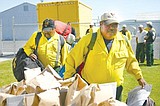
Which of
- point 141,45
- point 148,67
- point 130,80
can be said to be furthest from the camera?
point 141,45

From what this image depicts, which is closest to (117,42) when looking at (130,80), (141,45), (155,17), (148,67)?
(130,80)

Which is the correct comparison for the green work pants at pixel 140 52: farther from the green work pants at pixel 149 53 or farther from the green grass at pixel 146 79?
the green grass at pixel 146 79

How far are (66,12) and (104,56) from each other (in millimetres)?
13578

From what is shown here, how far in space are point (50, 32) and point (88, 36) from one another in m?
1.84

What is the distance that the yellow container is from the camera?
684 inches

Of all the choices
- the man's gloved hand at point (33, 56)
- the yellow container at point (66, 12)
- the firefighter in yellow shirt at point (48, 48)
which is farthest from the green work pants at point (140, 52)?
the man's gloved hand at point (33, 56)

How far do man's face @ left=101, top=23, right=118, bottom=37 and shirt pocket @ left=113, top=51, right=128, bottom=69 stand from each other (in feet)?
0.80

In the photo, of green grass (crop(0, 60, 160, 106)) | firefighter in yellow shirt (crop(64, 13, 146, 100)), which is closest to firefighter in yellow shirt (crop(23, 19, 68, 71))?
firefighter in yellow shirt (crop(64, 13, 146, 100))

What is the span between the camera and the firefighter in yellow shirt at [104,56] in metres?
4.20

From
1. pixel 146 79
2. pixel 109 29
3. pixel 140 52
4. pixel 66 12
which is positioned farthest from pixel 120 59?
pixel 66 12

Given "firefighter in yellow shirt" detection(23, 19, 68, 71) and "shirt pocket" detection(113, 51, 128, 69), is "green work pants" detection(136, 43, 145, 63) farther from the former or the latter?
"shirt pocket" detection(113, 51, 128, 69)

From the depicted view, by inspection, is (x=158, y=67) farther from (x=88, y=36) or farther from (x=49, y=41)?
(x=88, y=36)

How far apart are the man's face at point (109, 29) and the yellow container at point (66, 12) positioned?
13.0 m

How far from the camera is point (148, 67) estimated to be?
14070 mm
